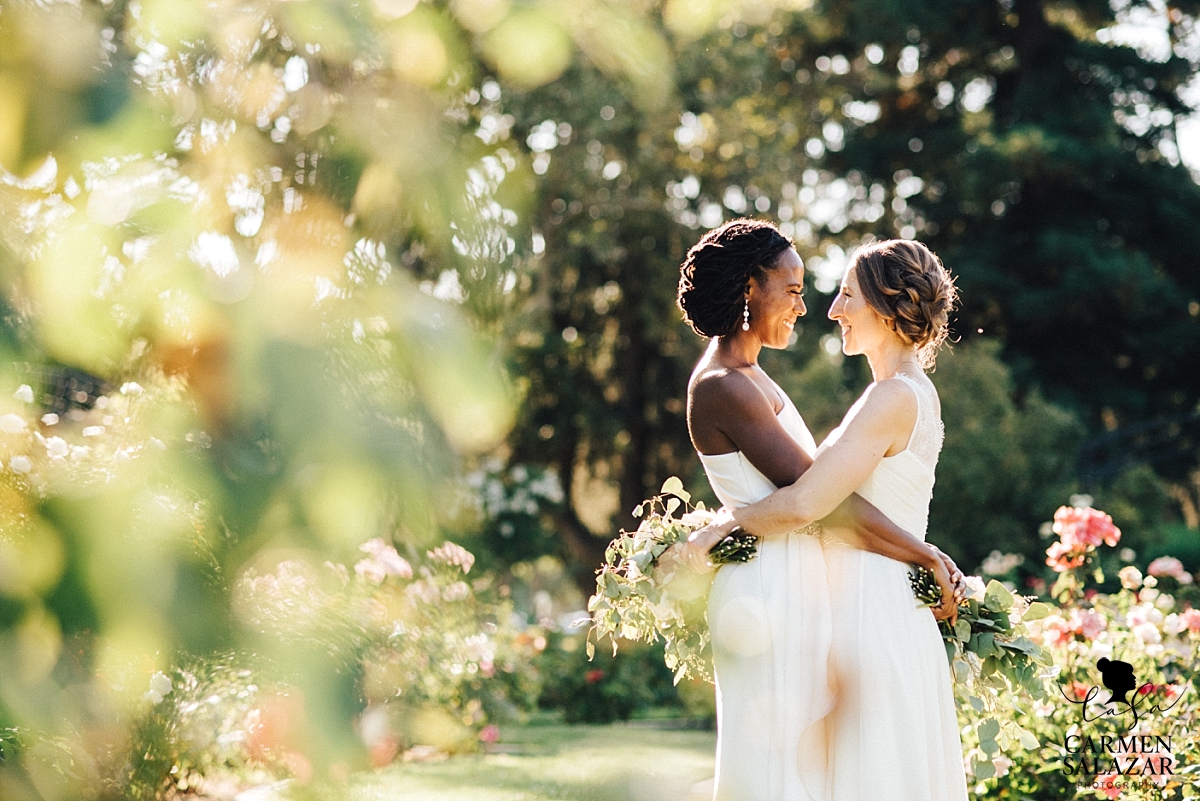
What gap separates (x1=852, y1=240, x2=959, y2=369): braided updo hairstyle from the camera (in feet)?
10.9

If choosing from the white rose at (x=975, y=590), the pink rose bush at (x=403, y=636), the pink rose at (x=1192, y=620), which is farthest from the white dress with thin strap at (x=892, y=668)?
the pink rose bush at (x=403, y=636)

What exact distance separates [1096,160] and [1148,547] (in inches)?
274

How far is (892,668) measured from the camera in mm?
3229

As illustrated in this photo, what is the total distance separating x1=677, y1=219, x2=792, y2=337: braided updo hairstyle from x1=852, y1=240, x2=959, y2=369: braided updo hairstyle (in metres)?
0.26

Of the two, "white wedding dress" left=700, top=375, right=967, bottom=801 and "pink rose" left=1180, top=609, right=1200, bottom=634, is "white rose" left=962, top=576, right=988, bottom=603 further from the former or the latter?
"pink rose" left=1180, top=609, right=1200, bottom=634

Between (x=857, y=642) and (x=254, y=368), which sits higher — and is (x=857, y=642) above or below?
below

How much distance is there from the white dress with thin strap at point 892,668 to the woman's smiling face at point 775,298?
14.6 inches

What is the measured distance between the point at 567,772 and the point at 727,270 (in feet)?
17.9

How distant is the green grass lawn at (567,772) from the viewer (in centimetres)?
689

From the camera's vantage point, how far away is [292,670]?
214 inches

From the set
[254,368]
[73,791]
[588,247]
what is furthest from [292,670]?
[588,247]

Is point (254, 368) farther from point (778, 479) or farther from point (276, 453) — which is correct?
point (778, 479)

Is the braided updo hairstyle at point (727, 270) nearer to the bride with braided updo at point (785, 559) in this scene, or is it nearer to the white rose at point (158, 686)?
the bride with braided updo at point (785, 559)

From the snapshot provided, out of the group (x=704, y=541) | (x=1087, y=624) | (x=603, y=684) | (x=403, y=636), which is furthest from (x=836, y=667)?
(x=603, y=684)
